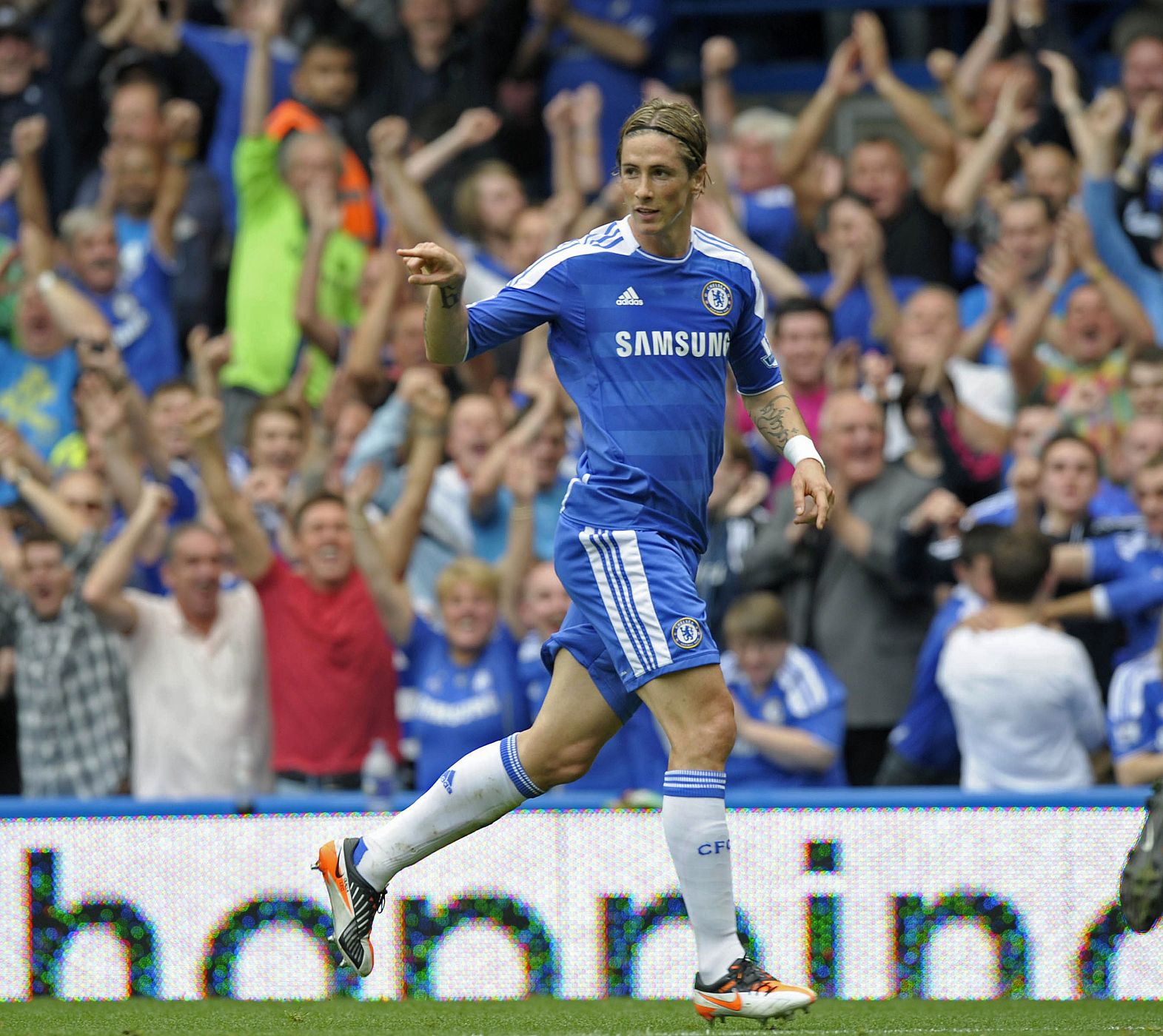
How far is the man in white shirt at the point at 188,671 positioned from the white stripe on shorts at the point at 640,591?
12.1 ft

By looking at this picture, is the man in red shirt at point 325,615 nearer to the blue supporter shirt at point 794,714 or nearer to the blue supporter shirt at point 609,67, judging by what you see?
the blue supporter shirt at point 794,714

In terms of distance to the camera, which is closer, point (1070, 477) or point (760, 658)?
point (760, 658)

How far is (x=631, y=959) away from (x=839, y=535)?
2377mm

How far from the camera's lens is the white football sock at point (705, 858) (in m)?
5.16

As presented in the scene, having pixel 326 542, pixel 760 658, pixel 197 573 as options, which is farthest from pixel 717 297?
pixel 197 573

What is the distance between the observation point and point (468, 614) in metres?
8.30

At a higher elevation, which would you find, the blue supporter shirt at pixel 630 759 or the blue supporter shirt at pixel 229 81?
the blue supporter shirt at pixel 229 81

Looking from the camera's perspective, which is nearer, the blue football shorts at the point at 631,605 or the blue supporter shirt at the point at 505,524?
the blue football shorts at the point at 631,605

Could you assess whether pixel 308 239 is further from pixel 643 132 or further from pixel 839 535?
pixel 643 132

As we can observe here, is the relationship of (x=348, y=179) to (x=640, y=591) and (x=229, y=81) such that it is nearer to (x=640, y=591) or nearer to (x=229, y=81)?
(x=229, y=81)

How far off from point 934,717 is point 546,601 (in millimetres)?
1663

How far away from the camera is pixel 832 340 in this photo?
385 inches

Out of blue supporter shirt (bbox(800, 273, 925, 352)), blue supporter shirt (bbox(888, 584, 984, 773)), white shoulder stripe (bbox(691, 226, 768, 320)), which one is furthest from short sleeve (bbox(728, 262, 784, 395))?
blue supporter shirt (bbox(800, 273, 925, 352))

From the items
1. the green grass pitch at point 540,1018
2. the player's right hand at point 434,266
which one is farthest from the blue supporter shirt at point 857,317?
the player's right hand at point 434,266
